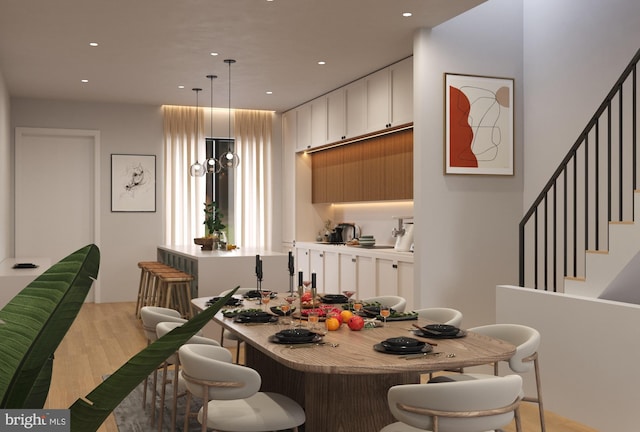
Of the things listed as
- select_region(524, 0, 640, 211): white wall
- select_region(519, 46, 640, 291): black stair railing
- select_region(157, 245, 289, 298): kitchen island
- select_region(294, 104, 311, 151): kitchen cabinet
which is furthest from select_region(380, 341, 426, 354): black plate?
select_region(294, 104, 311, 151): kitchen cabinet

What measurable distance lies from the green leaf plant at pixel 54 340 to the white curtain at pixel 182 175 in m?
9.55

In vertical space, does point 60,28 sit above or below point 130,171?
above

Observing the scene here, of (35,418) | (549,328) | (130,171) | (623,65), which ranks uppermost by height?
(623,65)

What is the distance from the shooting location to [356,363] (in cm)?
280

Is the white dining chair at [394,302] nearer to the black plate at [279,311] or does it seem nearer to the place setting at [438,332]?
the black plate at [279,311]

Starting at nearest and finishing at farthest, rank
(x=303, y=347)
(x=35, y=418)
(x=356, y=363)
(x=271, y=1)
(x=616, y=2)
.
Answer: (x=35, y=418)
(x=356, y=363)
(x=303, y=347)
(x=271, y=1)
(x=616, y=2)

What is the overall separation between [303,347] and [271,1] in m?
3.03

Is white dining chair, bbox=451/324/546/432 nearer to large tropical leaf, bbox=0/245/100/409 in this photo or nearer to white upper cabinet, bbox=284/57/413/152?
large tropical leaf, bbox=0/245/100/409

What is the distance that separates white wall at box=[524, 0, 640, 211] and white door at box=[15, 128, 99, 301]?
20.5 feet

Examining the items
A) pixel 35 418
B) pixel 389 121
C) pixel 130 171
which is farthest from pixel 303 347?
pixel 130 171

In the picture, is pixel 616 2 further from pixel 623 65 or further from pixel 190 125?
pixel 190 125

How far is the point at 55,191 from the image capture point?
9688mm

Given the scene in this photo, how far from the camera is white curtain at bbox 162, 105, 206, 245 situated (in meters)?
10.1

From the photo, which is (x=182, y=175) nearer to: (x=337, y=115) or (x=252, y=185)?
(x=252, y=185)
